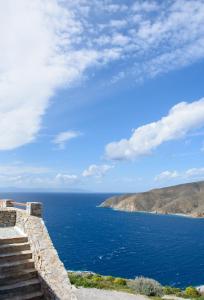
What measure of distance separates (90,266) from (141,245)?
26.8 meters

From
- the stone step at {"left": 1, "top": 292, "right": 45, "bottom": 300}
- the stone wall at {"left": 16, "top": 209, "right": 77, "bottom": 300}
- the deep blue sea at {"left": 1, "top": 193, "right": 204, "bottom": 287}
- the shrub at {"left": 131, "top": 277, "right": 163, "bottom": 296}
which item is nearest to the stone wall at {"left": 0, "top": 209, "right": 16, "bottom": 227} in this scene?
the stone wall at {"left": 16, "top": 209, "right": 77, "bottom": 300}

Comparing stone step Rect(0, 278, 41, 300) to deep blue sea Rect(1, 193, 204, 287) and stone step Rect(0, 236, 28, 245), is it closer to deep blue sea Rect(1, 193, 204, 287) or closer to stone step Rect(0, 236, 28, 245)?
stone step Rect(0, 236, 28, 245)

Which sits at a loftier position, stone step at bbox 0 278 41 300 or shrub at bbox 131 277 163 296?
stone step at bbox 0 278 41 300

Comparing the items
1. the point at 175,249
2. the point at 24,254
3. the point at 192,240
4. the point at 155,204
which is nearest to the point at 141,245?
the point at 175,249

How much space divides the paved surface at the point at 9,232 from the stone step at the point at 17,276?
2.04m

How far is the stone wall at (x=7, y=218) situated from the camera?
18141 mm

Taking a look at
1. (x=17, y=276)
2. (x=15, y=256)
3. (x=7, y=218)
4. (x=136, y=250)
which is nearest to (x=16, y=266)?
(x=17, y=276)

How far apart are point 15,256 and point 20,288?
151 centimetres

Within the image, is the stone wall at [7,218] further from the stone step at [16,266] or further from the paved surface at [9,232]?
the stone step at [16,266]

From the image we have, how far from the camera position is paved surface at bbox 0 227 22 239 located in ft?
52.6

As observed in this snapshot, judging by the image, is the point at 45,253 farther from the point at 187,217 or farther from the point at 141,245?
the point at 187,217

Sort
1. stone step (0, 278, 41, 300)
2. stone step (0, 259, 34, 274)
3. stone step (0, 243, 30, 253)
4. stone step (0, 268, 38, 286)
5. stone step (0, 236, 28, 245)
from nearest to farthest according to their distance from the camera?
stone step (0, 278, 41, 300), stone step (0, 268, 38, 286), stone step (0, 259, 34, 274), stone step (0, 243, 30, 253), stone step (0, 236, 28, 245)

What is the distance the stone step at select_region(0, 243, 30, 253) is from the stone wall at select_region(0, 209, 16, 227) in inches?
111

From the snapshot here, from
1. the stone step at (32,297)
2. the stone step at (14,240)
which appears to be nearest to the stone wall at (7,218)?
the stone step at (14,240)
